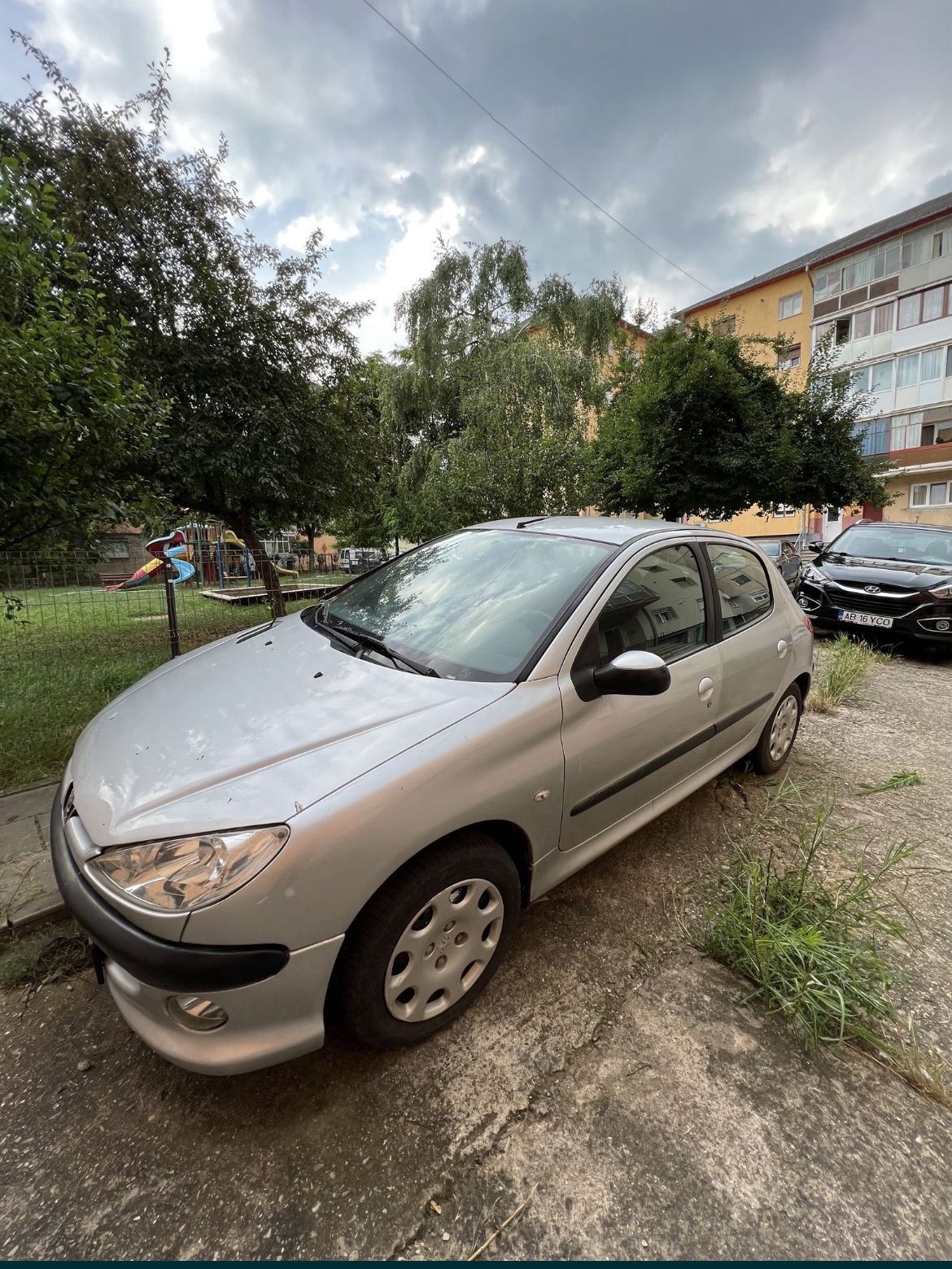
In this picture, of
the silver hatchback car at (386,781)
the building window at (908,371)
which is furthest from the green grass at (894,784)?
the building window at (908,371)

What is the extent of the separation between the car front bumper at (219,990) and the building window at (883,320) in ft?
112

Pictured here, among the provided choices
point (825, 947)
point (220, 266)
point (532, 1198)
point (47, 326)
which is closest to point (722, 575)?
point (825, 947)

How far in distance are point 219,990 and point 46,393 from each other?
2.86 m

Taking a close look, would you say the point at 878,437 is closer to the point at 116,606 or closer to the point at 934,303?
the point at 934,303

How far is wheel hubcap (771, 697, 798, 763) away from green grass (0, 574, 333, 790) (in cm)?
299

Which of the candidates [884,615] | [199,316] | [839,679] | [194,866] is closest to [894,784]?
[839,679]

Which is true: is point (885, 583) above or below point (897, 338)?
below

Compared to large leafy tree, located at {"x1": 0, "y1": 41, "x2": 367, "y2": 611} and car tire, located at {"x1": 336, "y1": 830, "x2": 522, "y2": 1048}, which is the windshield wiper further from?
large leafy tree, located at {"x1": 0, "y1": 41, "x2": 367, "y2": 611}

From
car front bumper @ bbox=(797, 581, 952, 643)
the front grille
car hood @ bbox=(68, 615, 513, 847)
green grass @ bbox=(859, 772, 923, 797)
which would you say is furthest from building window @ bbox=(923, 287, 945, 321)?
car hood @ bbox=(68, 615, 513, 847)

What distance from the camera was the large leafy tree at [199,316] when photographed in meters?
6.62

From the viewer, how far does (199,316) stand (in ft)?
24.4

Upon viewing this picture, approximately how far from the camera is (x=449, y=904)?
5.32ft

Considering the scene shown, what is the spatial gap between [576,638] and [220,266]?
8361 mm

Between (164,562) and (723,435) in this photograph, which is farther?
(723,435)
